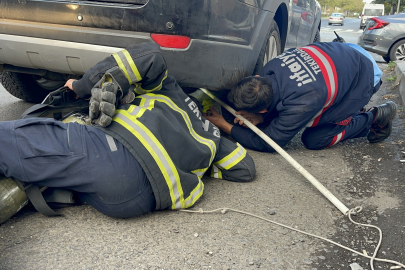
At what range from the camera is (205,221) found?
2092 mm

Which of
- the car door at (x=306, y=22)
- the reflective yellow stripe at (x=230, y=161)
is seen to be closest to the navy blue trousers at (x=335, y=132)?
the reflective yellow stripe at (x=230, y=161)

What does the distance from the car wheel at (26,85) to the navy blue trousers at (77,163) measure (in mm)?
2015

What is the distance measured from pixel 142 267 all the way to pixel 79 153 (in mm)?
636

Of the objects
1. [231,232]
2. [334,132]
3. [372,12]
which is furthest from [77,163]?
[372,12]

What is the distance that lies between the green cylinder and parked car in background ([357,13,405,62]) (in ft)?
27.2

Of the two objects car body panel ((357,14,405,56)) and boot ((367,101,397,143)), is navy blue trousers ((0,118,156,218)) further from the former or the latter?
car body panel ((357,14,405,56))

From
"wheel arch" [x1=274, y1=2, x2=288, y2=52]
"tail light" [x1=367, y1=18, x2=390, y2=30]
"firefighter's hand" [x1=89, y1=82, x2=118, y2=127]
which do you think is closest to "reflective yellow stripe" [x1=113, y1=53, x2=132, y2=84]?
"firefighter's hand" [x1=89, y1=82, x2=118, y2=127]

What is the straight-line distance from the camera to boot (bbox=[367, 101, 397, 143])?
331 centimetres

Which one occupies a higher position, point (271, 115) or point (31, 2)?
point (31, 2)

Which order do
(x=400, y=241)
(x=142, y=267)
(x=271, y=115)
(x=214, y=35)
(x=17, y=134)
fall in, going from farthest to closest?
(x=271, y=115) < (x=214, y=35) < (x=400, y=241) < (x=17, y=134) < (x=142, y=267)

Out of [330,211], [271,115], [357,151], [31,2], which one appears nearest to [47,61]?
[31,2]

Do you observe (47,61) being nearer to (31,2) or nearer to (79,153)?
(31,2)

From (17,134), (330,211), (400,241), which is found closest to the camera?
(17,134)

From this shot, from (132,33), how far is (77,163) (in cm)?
96
